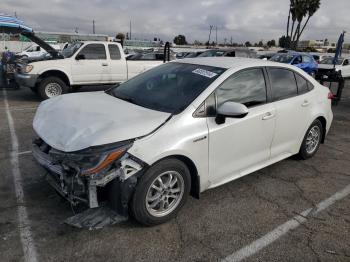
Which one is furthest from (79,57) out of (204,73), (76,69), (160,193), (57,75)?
(160,193)

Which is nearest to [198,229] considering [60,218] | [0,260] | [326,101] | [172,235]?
[172,235]

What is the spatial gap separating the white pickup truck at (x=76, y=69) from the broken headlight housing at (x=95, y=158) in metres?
7.40

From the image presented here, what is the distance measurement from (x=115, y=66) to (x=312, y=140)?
7036mm

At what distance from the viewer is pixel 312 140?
5164mm

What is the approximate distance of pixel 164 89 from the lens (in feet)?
12.6

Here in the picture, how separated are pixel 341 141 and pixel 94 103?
5.00 metres

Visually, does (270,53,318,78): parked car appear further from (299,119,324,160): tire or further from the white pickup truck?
(299,119,324,160): tire

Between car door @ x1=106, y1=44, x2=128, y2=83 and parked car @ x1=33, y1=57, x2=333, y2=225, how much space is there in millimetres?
6301

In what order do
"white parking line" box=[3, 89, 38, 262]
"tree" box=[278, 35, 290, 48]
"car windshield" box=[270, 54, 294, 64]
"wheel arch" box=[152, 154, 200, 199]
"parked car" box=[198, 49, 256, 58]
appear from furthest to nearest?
"tree" box=[278, 35, 290, 48] → "car windshield" box=[270, 54, 294, 64] → "parked car" box=[198, 49, 256, 58] → "wheel arch" box=[152, 154, 200, 199] → "white parking line" box=[3, 89, 38, 262]

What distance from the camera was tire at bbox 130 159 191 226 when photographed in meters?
2.97

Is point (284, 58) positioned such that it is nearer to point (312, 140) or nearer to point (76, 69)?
point (76, 69)

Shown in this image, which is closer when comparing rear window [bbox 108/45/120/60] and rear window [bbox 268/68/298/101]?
rear window [bbox 268/68/298/101]

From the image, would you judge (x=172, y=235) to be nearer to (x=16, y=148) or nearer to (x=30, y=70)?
(x=16, y=148)

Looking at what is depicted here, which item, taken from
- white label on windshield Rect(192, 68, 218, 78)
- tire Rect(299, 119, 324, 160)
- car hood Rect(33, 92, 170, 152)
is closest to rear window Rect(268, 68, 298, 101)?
tire Rect(299, 119, 324, 160)
